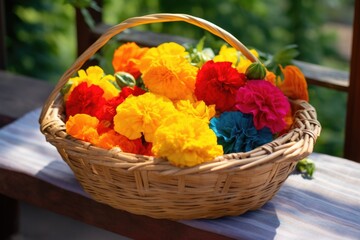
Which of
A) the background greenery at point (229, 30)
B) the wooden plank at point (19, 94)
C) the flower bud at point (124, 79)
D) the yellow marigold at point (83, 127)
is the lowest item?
the background greenery at point (229, 30)

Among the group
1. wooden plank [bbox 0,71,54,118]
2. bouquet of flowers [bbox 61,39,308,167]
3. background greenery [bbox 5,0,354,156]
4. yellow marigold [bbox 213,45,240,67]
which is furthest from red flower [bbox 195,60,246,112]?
background greenery [bbox 5,0,354,156]

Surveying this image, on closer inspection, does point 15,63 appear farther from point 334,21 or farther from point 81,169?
point 334,21

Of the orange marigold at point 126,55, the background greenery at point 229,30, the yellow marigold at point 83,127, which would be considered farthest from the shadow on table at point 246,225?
the background greenery at point 229,30

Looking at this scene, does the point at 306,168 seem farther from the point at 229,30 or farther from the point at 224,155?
the point at 229,30

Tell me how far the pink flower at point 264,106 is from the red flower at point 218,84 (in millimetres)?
53

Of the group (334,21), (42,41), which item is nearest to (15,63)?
(42,41)

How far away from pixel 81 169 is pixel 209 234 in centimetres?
30

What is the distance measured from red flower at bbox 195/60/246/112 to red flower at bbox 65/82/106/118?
22 centimetres

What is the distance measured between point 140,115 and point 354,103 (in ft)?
2.60

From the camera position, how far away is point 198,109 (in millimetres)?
1345

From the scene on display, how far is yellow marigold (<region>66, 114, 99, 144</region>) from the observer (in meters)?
Answer: 1.35

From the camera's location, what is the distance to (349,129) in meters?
1.88

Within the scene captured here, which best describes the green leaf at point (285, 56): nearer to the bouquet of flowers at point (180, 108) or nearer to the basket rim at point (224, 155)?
the bouquet of flowers at point (180, 108)

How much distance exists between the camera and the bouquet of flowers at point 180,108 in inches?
48.7
